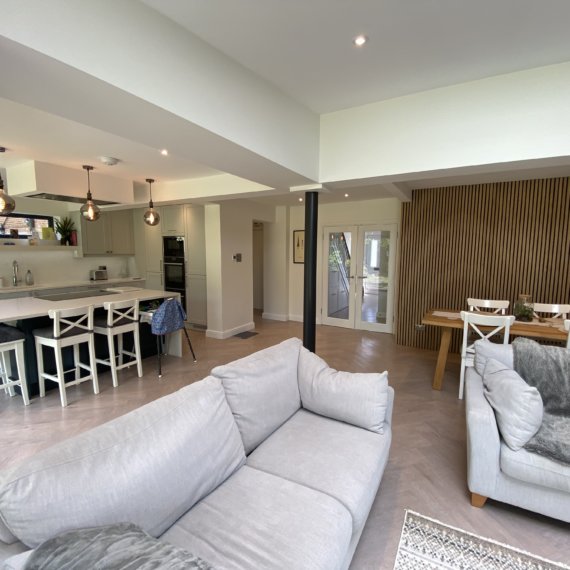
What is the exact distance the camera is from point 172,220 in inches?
232

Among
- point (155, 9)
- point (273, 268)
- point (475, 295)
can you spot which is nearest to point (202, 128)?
point (155, 9)

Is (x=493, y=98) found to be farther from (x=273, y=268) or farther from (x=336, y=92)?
(x=273, y=268)

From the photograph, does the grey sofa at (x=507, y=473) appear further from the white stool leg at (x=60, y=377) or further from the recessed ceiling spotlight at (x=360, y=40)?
the white stool leg at (x=60, y=377)

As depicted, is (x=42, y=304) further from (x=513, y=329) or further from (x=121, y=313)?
(x=513, y=329)

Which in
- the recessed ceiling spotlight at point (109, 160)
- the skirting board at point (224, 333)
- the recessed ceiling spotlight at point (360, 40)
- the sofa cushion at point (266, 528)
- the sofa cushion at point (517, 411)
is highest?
the recessed ceiling spotlight at point (360, 40)

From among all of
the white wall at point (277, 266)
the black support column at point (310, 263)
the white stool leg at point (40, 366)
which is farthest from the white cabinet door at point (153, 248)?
the black support column at point (310, 263)

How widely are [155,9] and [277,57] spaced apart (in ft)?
2.54

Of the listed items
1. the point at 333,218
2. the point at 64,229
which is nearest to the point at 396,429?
the point at 333,218

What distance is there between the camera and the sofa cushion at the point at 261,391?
1.74 metres

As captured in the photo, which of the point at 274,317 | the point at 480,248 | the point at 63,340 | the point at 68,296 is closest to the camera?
the point at 63,340

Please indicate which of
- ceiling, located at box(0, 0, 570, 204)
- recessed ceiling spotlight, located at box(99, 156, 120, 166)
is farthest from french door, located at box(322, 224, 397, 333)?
recessed ceiling spotlight, located at box(99, 156, 120, 166)

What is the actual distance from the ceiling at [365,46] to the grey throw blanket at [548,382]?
1.47 meters

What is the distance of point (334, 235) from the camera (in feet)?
21.0

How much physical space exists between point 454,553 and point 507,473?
52 cm
